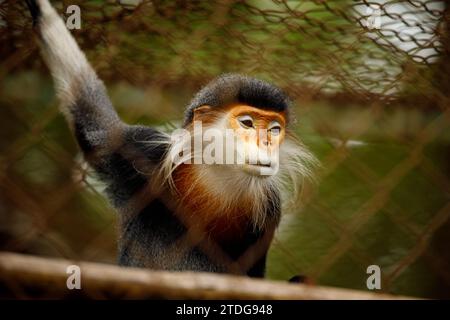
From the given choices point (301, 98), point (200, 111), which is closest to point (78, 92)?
point (200, 111)

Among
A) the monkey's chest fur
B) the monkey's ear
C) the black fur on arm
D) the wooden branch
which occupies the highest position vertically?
the black fur on arm

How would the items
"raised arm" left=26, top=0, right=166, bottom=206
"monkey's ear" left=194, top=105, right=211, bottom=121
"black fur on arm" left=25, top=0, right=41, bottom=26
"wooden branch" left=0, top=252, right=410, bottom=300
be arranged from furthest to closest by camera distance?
"monkey's ear" left=194, top=105, right=211, bottom=121 < "raised arm" left=26, top=0, right=166, bottom=206 < "black fur on arm" left=25, top=0, right=41, bottom=26 < "wooden branch" left=0, top=252, right=410, bottom=300

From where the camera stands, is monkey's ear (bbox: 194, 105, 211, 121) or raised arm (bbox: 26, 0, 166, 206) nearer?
raised arm (bbox: 26, 0, 166, 206)

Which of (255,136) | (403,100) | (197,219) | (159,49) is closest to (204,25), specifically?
(159,49)

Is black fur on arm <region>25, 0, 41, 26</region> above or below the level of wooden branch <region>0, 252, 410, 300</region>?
above

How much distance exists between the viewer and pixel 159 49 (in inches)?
106

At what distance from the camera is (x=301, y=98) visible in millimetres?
2936

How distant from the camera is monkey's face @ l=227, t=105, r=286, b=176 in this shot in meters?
2.24

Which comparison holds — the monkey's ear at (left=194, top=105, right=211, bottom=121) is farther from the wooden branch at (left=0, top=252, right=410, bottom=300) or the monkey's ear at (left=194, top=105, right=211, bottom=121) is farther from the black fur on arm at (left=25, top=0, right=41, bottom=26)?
the wooden branch at (left=0, top=252, right=410, bottom=300)

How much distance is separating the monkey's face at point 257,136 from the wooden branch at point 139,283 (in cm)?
86

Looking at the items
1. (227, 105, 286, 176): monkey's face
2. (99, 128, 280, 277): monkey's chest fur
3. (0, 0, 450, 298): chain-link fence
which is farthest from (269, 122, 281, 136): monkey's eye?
(99, 128, 280, 277): monkey's chest fur
